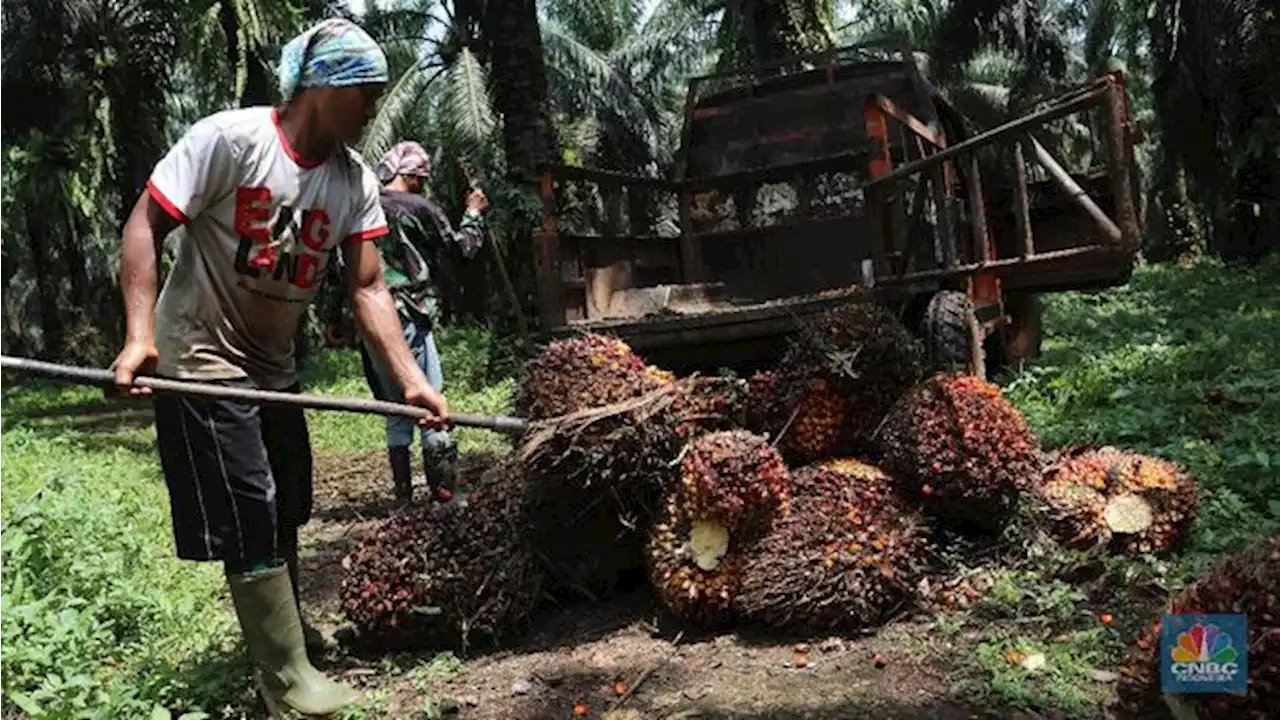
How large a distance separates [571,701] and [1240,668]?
5.82ft

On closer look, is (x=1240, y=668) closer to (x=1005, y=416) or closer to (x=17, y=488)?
(x=1005, y=416)

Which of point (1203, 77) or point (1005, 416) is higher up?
point (1203, 77)

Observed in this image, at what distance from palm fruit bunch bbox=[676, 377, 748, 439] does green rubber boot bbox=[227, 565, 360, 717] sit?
141 centimetres

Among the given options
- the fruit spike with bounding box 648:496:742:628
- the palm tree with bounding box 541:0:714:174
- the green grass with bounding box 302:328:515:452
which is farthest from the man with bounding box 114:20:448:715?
the palm tree with bounding box 541:0:714:174

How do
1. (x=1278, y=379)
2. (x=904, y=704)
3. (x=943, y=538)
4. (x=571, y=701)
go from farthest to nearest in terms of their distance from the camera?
(x=1278, y=379) → (x=943, y=538) → (x=571, y=701) → (x=904, y=704)

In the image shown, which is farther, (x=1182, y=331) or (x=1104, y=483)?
(x=1182, y=331)

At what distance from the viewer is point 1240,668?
7.10 ft

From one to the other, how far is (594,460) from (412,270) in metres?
2.24

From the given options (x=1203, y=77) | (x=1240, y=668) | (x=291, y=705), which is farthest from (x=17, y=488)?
(x=1203, y=77)

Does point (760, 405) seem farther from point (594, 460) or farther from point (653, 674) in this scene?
point (653, 674)

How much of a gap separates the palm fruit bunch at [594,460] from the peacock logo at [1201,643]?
5.84ft

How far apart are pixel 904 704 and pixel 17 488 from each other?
545 cm

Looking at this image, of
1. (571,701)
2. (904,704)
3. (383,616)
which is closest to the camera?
(904,704)

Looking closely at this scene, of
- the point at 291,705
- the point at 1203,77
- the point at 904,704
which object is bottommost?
the point at 904,704
